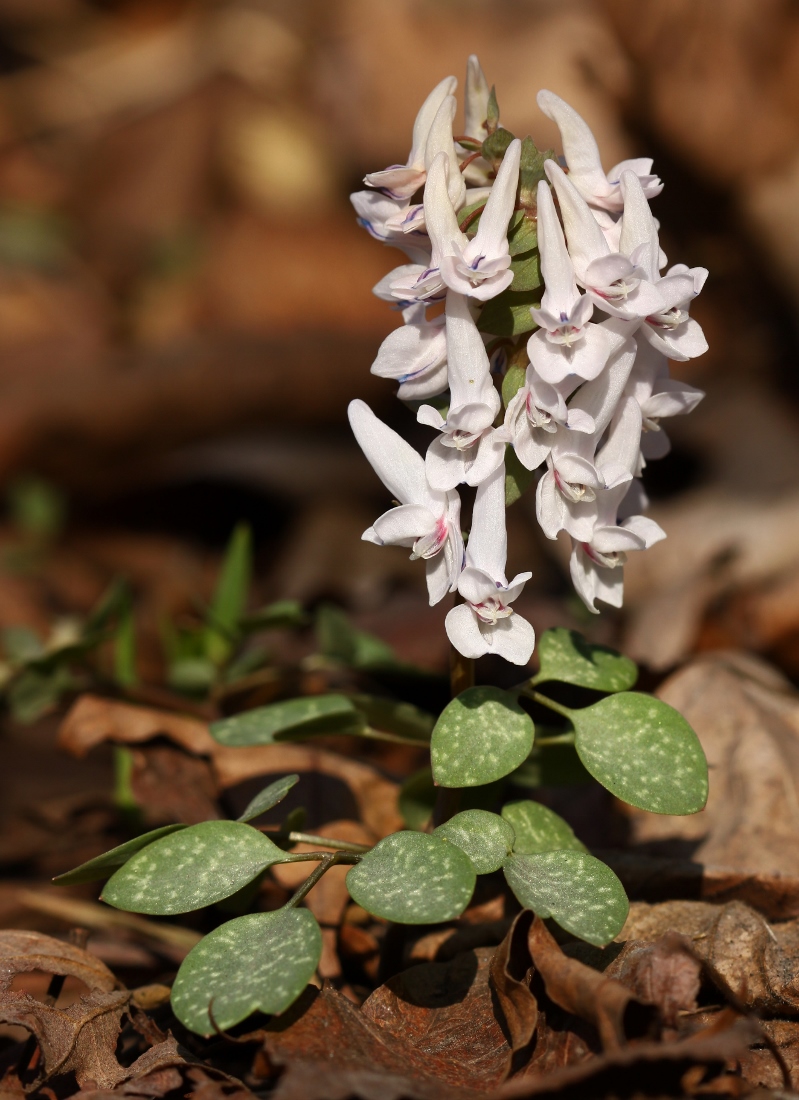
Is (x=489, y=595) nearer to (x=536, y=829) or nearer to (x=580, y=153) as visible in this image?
(x=536, y=829)

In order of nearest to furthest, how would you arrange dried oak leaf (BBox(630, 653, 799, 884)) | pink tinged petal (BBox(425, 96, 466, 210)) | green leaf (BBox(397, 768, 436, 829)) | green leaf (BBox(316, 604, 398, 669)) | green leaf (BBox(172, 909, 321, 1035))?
green leaf (BBox(172, 909, 321, 1035)), pink tinged petal (BBox(425, 96, 466, 210)), green leaf (BBox(397, 768, 436, 829)), dried oak leaf (BBox(630, 653, 799, 884)), green leaf (BBox(316, 604, 398, 669))

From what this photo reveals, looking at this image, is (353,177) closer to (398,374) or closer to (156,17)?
(156,17)

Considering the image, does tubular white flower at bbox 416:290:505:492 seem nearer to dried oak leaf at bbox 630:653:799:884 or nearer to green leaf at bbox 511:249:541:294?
green leaf at bbox 511:249:541:294

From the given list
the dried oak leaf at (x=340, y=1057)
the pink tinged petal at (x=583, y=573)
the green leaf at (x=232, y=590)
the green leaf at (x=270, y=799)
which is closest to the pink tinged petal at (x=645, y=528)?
the pink tinged petal at (x=583, y=573)

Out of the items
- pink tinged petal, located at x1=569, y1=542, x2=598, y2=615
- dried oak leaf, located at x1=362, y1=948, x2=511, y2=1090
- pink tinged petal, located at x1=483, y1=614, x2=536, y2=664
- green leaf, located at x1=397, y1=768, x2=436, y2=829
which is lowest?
dried oak leaf, located at x1=362, y1=948, x2=511, y2=1090

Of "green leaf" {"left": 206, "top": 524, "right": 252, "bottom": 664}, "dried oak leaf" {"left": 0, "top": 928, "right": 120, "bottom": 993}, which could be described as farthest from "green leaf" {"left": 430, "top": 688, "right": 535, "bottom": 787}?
"green leaf" {"left": 206, "top": 524, "right": 252, "bottom": 664}

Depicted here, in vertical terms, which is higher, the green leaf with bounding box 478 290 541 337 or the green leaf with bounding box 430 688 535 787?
the green leaf with bounding box 478 290 541 337

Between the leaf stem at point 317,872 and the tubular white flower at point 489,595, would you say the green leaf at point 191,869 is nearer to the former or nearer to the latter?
the leaf stem at point 317,872
